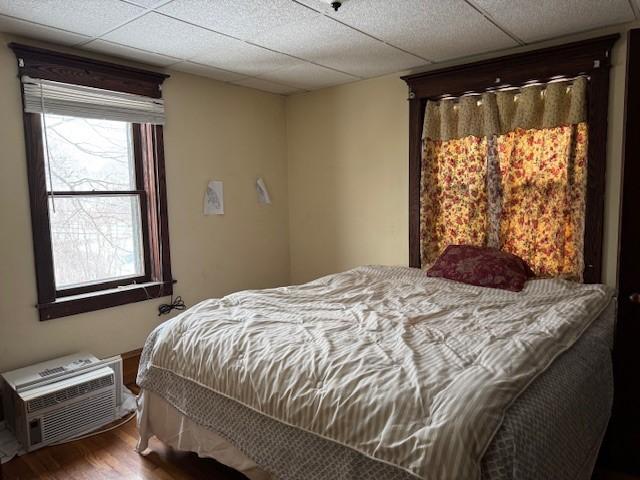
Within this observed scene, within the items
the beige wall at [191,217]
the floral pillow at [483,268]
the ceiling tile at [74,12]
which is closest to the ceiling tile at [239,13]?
the ceiling tile at [74,12]

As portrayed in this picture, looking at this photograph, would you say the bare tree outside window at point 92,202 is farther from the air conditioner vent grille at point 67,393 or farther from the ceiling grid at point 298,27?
the air conditioner vent grille at point 67,393

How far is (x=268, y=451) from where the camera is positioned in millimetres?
1643

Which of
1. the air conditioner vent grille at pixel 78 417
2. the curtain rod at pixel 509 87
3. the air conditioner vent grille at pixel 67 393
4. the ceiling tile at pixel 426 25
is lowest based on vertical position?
the air conditioner vent grille at pixel 78 417

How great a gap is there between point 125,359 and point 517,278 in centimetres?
263

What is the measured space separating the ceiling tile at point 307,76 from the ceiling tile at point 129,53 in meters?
0.76

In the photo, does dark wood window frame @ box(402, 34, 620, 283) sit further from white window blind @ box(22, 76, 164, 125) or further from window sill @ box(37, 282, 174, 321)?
window sill @ box(37, 282, 174, 321)

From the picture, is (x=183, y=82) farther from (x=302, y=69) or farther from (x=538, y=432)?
(x=538, y=432)

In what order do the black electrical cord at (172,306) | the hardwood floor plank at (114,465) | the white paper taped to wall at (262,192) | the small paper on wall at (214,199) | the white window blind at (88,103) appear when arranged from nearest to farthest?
the hardwood floor plank at (114,465), the white window blind at (88,103), the black electrical cord at (172,306), the small paper on wall at (214,199), the white paper taped to wall at (262,192)

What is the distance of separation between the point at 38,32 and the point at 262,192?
78.4 inches

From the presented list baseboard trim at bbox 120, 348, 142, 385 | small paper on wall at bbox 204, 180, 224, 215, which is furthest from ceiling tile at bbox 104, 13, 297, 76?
baseboard trim at bbox 120, 348, 142, 385

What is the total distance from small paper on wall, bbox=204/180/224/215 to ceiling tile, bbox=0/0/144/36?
1395 mm

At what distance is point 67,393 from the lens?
8.17 ft

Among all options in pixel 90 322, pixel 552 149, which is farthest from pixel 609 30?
pixel 90 322

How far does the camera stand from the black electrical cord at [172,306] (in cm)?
338
